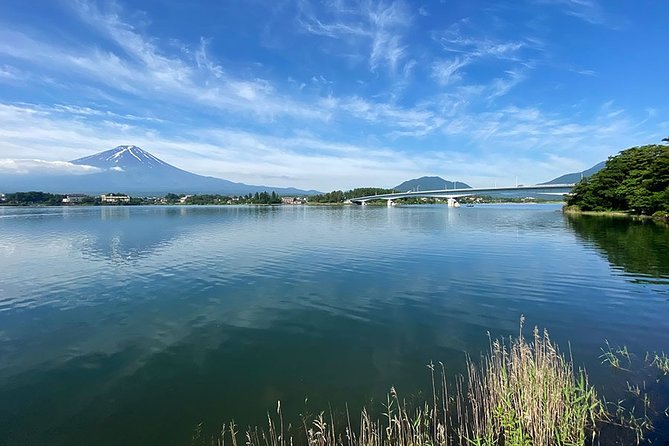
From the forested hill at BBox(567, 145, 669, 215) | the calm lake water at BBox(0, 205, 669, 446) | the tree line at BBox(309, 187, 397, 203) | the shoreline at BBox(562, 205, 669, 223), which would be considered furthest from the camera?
the tree line at BBox(309, 187, 397, 203)

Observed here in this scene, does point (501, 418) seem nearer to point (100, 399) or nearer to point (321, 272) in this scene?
point (100, 399)

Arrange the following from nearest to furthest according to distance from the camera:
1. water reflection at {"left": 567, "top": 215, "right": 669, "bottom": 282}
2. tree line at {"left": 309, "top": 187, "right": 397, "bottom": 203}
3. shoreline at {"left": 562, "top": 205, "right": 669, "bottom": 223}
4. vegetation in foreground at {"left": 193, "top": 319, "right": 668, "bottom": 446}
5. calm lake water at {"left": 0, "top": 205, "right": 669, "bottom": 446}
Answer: vegetation in foreground at {"left": 193, "top": 319, "right": 668, "bottom": 446} → calm lake water at {"left": 0, "top": 205, "right": 669, "bottom": 446} → water reflection at {"left": 567, "top": 215, "right": 669, "bottom": 282} → shoreline at {"left": 562, "top": 205, "right": 669, "bottom": 223} → tree line at {"left": 309, "top": 187, "right": 397, "bottom": 203}

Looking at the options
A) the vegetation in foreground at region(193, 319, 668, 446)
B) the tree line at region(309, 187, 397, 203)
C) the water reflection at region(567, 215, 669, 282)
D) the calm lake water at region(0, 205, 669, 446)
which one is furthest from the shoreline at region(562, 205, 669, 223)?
the tree line at region(309, 187, 397, 203)

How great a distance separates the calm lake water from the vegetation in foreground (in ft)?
1.64

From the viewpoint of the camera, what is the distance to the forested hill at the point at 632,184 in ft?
128

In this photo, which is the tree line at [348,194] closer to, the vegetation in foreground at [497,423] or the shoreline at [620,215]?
the shoreline at [620,215]

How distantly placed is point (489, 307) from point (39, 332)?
12.7 metres

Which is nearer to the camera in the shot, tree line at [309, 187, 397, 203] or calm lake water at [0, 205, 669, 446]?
calm lake water at [0, 205, 669, 446]

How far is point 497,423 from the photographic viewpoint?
16.6 feet

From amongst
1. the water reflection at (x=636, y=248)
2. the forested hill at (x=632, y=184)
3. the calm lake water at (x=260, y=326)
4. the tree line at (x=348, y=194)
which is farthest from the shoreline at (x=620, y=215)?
the tree line at (x=348, y=194)

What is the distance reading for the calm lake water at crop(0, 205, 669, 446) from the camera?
6004 mm

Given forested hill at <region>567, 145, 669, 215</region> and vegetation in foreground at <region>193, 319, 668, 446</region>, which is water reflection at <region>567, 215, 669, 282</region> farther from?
vegetation in foreground at <region>193, 319, 668, 446</region>

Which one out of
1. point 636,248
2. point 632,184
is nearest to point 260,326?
point 636,248

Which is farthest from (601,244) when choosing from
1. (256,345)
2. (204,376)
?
(204,376)
